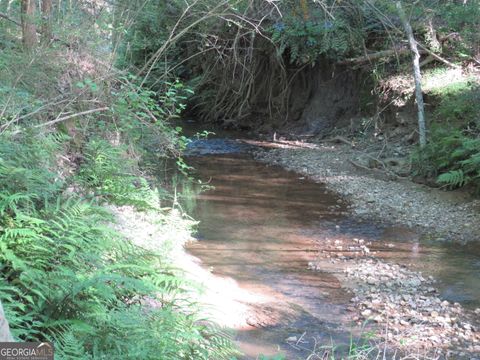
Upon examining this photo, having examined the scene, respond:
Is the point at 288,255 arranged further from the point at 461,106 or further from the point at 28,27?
the point at 461,106

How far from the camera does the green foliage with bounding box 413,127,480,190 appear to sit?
9484mm

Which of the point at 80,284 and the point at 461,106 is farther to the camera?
the point at 461,106

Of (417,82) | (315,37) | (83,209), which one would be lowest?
(83,209)

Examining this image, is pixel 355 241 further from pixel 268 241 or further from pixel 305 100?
pixel 305 100

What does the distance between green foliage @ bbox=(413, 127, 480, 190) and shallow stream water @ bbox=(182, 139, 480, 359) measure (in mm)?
1758

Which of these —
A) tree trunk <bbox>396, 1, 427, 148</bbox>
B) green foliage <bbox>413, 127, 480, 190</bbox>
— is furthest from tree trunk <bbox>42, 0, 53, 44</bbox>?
tree trunk <bbox>396, 1, 427, 148</bbox>

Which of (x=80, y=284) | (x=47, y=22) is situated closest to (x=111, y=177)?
(x=47, y=22)

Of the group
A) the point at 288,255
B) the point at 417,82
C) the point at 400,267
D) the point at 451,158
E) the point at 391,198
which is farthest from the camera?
the point at 417,82

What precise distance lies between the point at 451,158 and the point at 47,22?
23.5 feet

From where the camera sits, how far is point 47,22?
22.2 ft

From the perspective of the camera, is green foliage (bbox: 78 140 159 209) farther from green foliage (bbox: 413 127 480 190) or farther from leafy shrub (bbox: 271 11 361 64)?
leafy shrub (bbox: 271 11 361 64)

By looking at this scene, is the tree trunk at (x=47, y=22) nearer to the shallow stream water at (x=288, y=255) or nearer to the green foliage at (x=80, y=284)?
the green foliage at (x=80, y=284)

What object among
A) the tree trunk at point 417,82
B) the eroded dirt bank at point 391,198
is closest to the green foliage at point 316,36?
the tree trunk at point 417,82

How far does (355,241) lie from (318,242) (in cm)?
56
